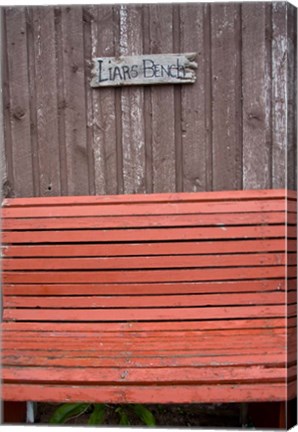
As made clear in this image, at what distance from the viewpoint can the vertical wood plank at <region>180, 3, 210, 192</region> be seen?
141 centimetres

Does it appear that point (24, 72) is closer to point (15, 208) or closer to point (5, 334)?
point (15, 208)

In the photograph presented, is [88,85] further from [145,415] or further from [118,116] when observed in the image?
[145,415]

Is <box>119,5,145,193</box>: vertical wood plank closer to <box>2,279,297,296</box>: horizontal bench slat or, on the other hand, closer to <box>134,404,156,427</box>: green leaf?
<box>2,279,297,296</box>: horizontal bench slat

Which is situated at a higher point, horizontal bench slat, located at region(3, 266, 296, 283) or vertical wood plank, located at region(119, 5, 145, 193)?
vertical wood plank, located at region(119, 5, 145, 193)

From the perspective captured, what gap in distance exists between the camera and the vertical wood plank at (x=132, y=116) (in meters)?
1.41

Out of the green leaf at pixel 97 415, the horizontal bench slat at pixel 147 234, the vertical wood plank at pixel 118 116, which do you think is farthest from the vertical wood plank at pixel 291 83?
the green leaf at pixel 97 415

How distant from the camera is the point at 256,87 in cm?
143

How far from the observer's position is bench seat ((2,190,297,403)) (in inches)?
54.8

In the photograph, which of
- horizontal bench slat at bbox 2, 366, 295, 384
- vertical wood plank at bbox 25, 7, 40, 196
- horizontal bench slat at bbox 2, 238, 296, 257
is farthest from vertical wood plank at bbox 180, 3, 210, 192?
horizontal bench slat at bbox 2, 366, 295, 384

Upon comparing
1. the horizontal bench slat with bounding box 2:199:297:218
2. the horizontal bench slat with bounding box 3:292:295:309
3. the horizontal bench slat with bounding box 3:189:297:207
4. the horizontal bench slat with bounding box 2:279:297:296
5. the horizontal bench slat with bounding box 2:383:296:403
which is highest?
the horizontal bench slat with bounding box 3:189:297:207

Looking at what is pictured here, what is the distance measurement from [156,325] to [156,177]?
58 centimetres

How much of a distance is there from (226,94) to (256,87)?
0.12 meters

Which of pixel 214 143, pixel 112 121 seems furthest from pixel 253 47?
pixel 112 121

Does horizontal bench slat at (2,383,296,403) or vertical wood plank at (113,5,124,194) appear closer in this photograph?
horizontal bench slat at (2,383,296,403)
